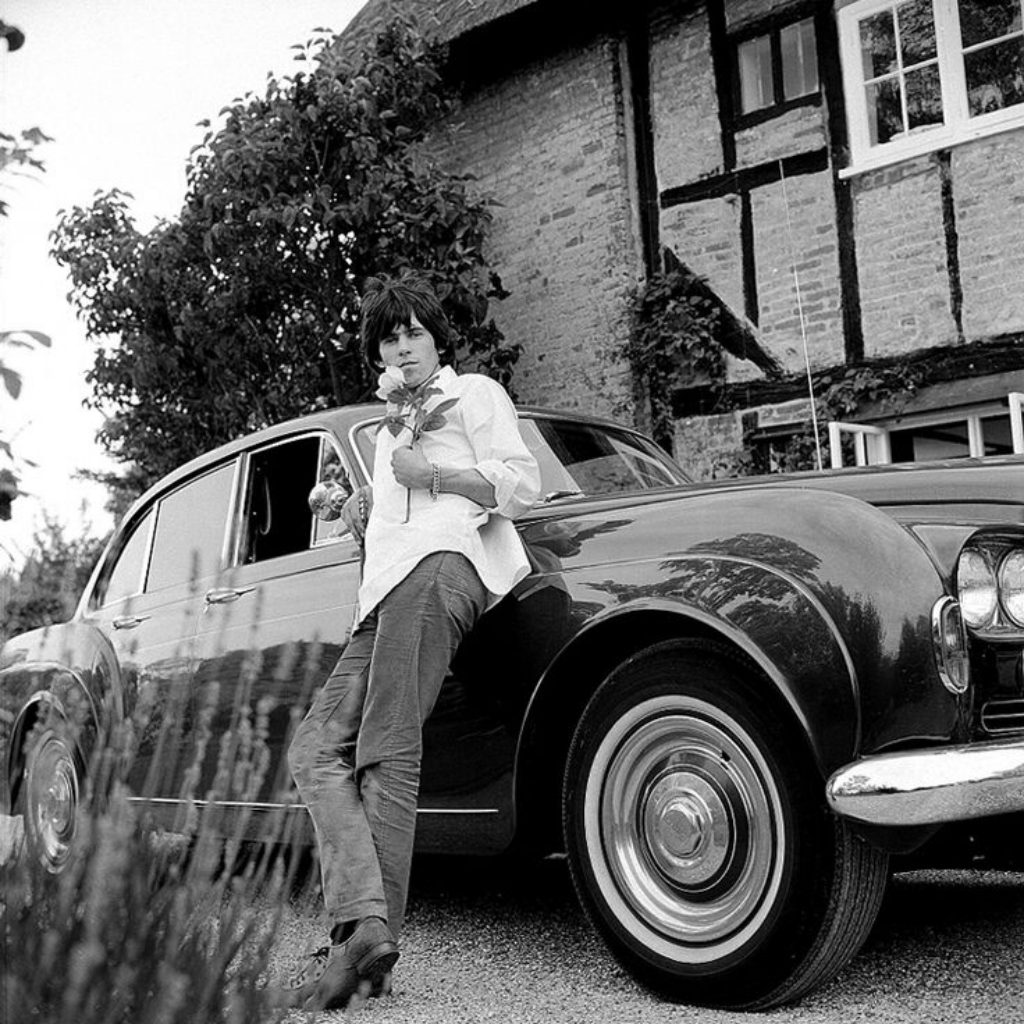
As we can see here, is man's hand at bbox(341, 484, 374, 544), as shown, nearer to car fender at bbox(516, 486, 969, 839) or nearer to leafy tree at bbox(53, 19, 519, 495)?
car fender at bbox(516, 486, 969, 839)

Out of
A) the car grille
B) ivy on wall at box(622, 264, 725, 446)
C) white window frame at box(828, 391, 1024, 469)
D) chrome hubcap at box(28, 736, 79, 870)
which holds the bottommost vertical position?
chrome hubcap at box(28, 736, 79, 870)

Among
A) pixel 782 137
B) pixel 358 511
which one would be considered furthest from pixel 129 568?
pixel 782 137

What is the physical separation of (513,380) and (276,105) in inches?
117

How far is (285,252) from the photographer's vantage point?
10.8 metres

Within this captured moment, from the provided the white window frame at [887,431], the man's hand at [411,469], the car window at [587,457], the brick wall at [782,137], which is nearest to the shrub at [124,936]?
the man's hand at [411,469]

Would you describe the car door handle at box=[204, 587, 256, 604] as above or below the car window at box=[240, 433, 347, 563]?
below

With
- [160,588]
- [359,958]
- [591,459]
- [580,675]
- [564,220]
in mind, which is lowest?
[359,958]

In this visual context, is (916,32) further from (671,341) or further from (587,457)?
(587,457)

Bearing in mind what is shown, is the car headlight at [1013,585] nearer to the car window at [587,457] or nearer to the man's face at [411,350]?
the car window at [587,457]

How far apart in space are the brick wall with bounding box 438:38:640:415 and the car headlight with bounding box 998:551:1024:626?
8.03 metres

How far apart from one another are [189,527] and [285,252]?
6.05 m

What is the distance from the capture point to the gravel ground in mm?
2990

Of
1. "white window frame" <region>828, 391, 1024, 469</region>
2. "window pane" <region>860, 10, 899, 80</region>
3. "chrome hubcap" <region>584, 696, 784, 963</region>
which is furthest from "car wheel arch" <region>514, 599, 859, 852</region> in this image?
"window pane" <region>860, 10, 899, 80</region>

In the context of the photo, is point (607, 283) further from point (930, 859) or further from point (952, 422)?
point (930, 859)
